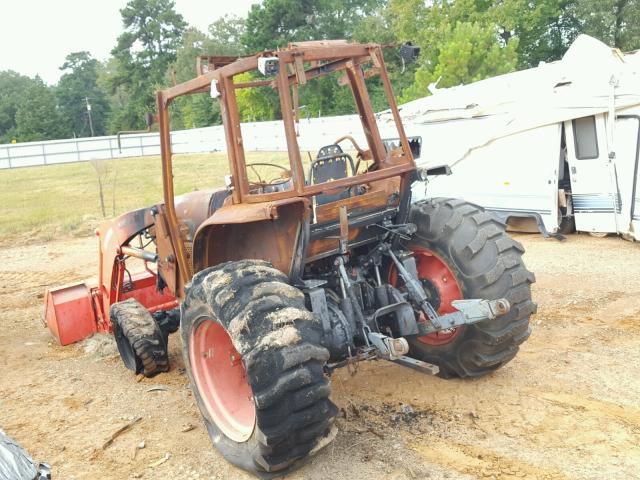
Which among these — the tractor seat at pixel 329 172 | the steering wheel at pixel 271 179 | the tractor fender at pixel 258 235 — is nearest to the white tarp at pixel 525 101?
the steering wheel at pixel 271 179

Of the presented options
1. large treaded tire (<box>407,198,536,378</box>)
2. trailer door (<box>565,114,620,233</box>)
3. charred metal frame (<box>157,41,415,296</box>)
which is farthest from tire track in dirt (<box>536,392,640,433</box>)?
trailer door (<box>565,114,620,233</box>)

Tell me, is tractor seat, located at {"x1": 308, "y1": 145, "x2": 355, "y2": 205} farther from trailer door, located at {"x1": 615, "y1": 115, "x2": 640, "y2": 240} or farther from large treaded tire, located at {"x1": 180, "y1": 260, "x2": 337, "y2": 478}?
trailer door, located at {"x1": 615, "y1": 115, "x2": 640, "y2": 240}

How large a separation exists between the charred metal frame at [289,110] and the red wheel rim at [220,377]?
0.91m

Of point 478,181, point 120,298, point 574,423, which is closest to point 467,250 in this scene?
point 574,423

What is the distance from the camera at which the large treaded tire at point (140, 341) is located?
5.52m

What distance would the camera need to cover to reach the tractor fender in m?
3.86

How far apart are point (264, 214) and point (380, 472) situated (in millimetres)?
1657

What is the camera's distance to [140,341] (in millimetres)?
5500

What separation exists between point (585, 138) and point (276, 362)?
8336 millimetres

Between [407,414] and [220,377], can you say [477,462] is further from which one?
[220,377]

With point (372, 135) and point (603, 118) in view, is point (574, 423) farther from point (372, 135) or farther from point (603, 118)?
point (603, 118)

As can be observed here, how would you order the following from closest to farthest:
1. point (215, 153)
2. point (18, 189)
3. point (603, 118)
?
point (603, 118)
point (18, 189)
point (215, 153)

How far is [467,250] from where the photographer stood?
450 cm

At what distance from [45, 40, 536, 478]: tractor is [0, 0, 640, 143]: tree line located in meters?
0.56
